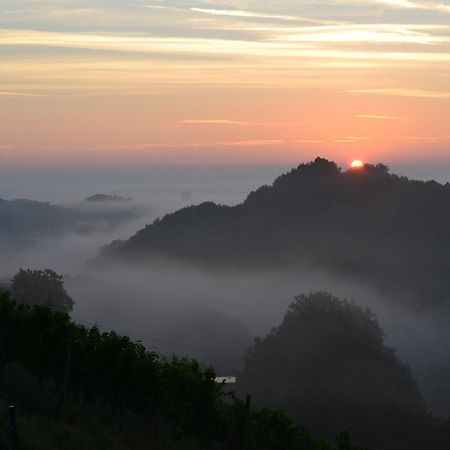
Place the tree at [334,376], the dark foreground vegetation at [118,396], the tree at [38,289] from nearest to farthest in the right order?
the dark foreground vegetation at [118,396], the tree at [334,376], the tree at [38,289]

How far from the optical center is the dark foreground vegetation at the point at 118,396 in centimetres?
4294

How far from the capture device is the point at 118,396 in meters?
50.5

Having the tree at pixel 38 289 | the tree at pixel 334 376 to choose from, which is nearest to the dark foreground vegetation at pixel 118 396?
the tree at pixel 334 376

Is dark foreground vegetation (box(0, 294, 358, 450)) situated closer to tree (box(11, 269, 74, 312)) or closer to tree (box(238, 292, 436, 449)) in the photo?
tree (box(238, 292, 436, 449))

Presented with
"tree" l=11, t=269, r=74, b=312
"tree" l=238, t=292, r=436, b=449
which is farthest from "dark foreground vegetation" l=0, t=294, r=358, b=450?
"tree" l=11, t=269, r=74, b=312

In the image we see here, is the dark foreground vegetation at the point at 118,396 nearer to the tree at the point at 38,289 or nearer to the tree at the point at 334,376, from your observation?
the tree at the point at 334,376

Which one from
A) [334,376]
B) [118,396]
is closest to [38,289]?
[334,376]

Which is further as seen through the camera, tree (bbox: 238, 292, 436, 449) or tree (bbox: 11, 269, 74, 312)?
tree (bbox: 11, 269, 74, 312)

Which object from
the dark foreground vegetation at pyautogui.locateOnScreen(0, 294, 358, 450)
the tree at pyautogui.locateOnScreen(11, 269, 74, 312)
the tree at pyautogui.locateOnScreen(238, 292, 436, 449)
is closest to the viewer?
the dark foreground vegetation at pyautogui.locateOnScreen(0, 294, 358, 450)

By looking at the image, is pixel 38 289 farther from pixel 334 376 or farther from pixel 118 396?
pixel 118 396

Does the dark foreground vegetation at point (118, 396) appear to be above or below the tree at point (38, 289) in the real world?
below

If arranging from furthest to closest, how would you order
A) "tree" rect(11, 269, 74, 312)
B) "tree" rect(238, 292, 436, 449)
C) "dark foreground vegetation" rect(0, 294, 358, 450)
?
1. "tree" rect(11, 269, 74, 312)
2. "tree" rect(238, 292, 436, 449)
3. "dark foreground vegetation" rect(0, 294, 358, 450)

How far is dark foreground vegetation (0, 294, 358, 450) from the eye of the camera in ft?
141

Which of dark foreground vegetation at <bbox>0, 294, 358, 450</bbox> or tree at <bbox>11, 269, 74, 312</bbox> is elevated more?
tree at <bbox>11, 269, 74, 312</bbox>
